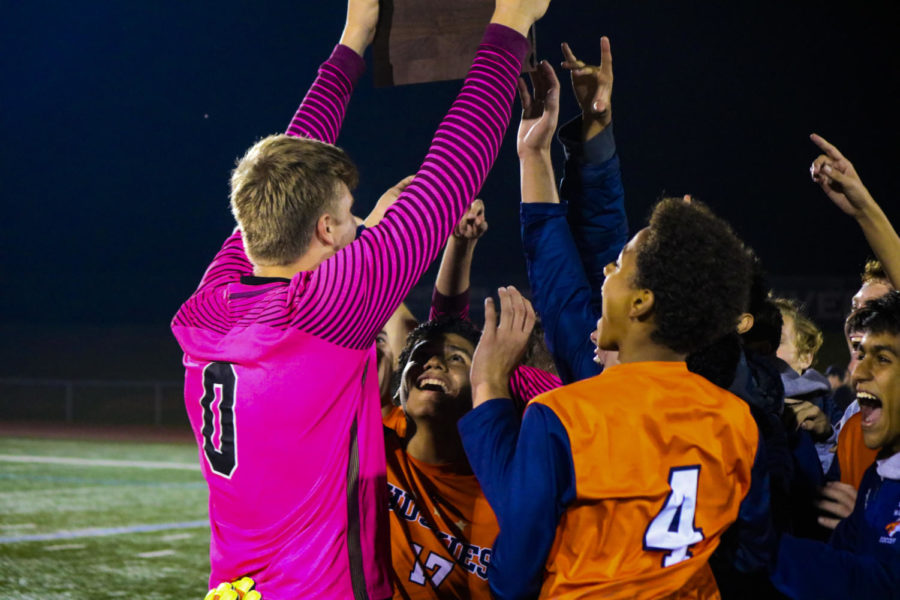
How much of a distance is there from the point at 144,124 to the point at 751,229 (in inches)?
903

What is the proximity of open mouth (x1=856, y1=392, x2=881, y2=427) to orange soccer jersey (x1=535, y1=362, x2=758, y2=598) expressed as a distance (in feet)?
2.20

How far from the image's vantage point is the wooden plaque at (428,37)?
2.23 metres

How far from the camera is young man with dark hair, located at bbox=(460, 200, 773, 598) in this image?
5.45ft

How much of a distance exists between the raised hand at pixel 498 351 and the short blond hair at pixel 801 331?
203 cm

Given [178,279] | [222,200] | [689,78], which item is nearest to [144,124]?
[222,200]

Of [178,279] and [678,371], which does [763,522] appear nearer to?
[678,371]

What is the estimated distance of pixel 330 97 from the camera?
240cm

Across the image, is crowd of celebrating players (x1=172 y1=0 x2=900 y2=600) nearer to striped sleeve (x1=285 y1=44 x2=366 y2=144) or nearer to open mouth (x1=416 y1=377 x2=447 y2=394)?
striped sleeve (x1=285 y1=44 x2=366 y2=144)

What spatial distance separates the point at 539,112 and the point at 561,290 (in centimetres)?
53

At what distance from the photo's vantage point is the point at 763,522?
6.18ft

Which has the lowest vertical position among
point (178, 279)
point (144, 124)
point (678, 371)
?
point (178, 279)

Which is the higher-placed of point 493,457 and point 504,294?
point 504,294

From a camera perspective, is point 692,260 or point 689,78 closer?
point 692,260

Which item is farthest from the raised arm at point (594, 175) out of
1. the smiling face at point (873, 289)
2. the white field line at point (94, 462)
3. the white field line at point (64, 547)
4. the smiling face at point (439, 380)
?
the white field line at point (94, 462)
